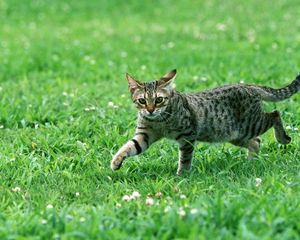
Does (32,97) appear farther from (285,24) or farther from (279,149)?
(285,24)

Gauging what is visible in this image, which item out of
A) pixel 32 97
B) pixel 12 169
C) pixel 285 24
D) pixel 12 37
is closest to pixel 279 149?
pixel 12 169

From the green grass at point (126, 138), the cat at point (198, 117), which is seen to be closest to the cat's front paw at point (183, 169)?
the cat at point (198, 117)

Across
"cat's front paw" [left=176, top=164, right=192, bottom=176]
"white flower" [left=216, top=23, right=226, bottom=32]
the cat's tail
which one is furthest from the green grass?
the cat's tail

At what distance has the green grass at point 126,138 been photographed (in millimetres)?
5188

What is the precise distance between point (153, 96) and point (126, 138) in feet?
4.57

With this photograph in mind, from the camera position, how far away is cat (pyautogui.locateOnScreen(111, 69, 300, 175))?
22.2ft

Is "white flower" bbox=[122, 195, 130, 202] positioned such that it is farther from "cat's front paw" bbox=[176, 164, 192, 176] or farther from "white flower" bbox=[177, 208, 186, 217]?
"cat's front paw" bbox=[176, 164, 192, 176]

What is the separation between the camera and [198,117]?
278 inches

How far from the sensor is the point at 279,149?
7461 mm

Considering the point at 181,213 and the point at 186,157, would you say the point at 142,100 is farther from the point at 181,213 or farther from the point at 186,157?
the point at 181,213

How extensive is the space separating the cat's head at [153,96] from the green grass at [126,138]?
631mm

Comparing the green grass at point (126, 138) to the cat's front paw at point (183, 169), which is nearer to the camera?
the green grass at point (126, 138)

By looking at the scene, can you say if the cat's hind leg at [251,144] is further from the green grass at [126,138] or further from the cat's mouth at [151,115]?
the cat's mouth at [151,115]

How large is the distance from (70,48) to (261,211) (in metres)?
9.64
